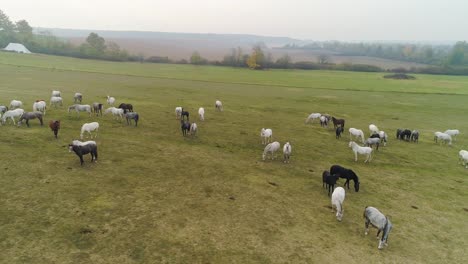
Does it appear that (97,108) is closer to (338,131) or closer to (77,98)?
(77,98)

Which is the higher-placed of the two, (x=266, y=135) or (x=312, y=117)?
(x=312, y=117)

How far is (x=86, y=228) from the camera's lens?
36.1 ft

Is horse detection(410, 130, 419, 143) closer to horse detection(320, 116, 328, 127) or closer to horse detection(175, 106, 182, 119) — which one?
horse detection(320, 116, 328, 127)

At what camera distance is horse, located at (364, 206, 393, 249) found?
37.2ft

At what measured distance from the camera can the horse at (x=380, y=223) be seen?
11.3 metres

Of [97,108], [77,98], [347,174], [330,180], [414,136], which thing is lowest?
[330,180]

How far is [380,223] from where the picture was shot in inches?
456

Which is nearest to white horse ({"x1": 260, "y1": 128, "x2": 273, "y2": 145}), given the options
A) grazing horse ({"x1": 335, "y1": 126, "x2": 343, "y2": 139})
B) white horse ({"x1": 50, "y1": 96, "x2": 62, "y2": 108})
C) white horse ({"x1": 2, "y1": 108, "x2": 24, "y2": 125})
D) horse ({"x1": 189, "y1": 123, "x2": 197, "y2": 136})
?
horse ({"x1": 189, "y1": 123, "x2": 197, "y2": 136})

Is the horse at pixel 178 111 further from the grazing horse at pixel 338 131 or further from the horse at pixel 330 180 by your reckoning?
the horse at pixel 330 180

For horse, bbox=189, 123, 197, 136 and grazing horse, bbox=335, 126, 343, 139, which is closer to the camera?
horse, bbox=189, 123, 197, 136

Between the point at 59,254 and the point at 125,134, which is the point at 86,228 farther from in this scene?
the point at 125,134

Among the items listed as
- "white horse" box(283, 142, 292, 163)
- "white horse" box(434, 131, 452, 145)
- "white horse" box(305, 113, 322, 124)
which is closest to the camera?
"white horse" box(283, 142, 292, 163)

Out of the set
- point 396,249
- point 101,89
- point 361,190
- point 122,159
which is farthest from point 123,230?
point 101,89

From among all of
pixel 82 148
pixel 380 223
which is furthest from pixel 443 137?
pixel 82 148
